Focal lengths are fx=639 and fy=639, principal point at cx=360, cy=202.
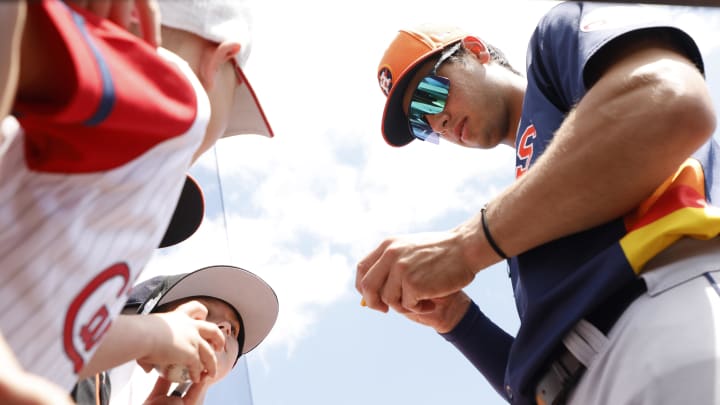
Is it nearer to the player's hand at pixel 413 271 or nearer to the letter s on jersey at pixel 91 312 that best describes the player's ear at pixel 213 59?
the letter s on jersey at pixel 91 312

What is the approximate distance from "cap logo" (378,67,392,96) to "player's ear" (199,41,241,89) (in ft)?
5.66

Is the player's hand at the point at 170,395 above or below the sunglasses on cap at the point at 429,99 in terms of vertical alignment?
below

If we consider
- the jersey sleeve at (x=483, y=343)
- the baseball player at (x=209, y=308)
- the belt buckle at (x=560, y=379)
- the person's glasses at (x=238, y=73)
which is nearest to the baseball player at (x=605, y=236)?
the belt buckle at (x=560, y=379)

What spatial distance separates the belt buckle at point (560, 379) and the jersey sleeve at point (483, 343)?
0.51 metres

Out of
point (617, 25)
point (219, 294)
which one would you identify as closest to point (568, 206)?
point (617, 25)

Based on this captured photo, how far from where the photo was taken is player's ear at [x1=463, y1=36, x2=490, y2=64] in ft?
8.64

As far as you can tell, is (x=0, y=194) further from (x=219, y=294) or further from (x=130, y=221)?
(x=219, y=294)

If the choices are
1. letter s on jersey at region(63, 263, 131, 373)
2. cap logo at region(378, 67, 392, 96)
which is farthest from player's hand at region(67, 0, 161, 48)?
cap logo at region(378, 67, 392, 96)

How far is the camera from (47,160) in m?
0.67

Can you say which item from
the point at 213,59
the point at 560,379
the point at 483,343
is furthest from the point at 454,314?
the point at 213,59

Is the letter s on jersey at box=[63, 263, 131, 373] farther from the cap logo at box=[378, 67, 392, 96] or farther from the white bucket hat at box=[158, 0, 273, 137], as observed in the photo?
the cap logo at box=[378, 67, 392, 96]

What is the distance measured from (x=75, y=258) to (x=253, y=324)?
63.1 inches

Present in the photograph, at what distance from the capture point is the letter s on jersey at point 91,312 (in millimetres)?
748

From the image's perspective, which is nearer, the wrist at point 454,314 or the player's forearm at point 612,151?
the player's forearm at point 612,151
